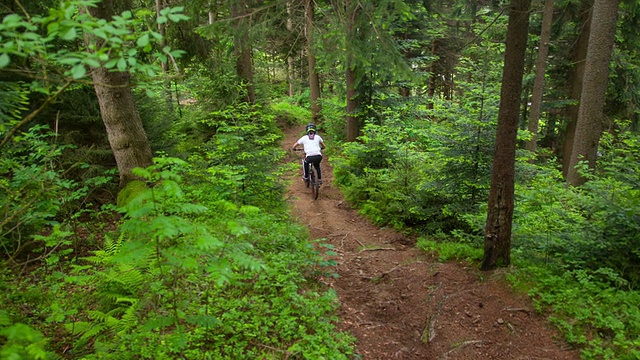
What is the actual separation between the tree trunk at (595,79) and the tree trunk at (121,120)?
10402 millimetres

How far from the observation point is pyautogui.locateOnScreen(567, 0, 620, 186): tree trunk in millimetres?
8258

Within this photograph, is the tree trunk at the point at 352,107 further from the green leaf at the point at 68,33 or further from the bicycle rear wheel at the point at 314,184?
the green leaf at the point at 68,33

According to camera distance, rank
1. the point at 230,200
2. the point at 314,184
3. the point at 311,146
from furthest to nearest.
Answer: the point at 314,184 → the point at 311,146 → the point at 230,200

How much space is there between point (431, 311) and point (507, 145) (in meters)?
2.92

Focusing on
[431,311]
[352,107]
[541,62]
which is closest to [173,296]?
[431,311]

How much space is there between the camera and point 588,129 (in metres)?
8.80

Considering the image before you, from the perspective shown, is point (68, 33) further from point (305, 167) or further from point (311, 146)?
point (305, 167)

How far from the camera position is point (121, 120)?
22.5ft

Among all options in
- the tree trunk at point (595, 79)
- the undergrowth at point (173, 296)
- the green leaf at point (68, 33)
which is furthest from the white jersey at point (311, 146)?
the green leaf at point (68, 33)

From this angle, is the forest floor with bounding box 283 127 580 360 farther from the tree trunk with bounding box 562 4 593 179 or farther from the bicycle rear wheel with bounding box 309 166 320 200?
the tree trunk with bounding box 562 4 593 179

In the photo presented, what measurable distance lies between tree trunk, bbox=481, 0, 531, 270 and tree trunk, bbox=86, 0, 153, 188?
6.75 m

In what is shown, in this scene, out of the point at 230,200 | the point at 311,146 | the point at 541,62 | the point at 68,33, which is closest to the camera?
the point at 68,33

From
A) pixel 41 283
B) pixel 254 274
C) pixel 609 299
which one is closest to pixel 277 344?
pixel 254 274

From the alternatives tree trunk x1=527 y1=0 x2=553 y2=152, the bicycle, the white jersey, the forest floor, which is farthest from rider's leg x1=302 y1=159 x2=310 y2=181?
tree trunk x1=527 y1=0 x2=553 y2=152
